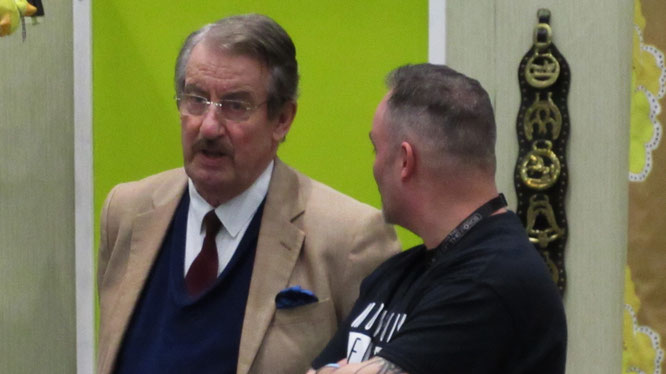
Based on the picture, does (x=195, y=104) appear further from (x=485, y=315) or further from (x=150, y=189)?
(x=485, y=315)

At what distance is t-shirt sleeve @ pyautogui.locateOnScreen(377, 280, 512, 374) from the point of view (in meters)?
1.62

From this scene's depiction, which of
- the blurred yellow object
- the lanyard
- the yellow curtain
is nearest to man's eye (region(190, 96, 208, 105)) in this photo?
the lanyard

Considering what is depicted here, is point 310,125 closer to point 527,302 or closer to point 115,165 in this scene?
point 115,165

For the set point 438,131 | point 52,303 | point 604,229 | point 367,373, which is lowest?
point 52,303

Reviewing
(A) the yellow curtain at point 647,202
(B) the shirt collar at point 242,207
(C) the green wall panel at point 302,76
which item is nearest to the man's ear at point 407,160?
(B) the shirt collar at point 242,207

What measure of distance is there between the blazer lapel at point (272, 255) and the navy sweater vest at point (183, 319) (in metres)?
0.03

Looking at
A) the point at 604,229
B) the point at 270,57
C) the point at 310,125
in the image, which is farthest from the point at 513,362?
the point at 310,125

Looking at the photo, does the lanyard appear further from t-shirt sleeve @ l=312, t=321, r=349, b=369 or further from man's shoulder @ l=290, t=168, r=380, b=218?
man's shoulder @ l=290, t=168, r=380, b=218

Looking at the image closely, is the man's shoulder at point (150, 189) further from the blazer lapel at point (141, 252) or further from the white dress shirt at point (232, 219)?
the white dress shirt at point (232, 219)

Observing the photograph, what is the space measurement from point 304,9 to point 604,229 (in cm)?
104

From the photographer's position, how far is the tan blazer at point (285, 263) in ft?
7.13

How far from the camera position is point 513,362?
5.40 feet

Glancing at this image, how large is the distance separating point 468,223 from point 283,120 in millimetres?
699

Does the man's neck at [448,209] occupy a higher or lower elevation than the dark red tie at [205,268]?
higher
